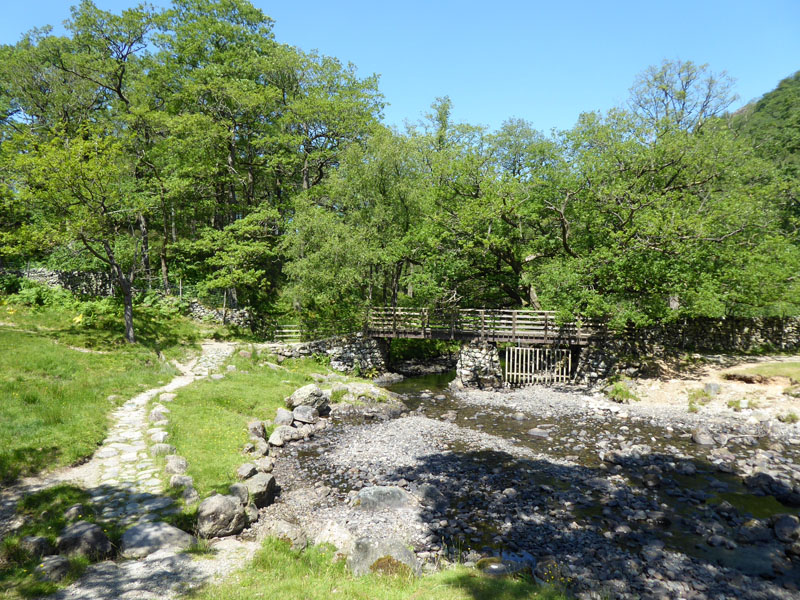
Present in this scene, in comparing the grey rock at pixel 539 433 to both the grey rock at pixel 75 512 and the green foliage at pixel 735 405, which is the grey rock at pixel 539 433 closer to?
the green foliage at pixel 735 405

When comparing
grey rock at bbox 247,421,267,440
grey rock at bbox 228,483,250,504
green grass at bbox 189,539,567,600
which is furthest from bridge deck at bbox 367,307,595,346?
green grass at bbox 189,539,567,600

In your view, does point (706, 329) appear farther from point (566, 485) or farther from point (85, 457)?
point (85, 457)

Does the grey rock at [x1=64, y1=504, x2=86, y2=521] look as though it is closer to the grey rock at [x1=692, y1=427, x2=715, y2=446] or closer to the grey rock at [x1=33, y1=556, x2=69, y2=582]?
the grey rock at [x1=33, y1=556, x2=69, y2=582]

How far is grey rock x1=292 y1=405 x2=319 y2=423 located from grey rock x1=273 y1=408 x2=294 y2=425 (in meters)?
0.24

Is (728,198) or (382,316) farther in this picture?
(382,316)

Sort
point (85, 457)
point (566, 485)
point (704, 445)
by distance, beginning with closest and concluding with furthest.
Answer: point (85, 457), point (566, 485), point (704, 445)

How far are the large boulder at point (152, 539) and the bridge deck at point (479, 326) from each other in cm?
2220

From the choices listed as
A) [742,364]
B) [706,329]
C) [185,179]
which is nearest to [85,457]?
[185,179]

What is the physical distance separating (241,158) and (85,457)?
3464 centimetres

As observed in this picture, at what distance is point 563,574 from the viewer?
898cm

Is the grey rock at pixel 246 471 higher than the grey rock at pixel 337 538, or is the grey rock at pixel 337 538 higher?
the grey rock at pixel 246 471

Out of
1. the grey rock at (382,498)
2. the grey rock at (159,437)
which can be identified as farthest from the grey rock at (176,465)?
the grey rock at (382,498)

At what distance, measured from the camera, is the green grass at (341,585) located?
6.92m

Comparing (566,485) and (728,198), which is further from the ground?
(728,198)
